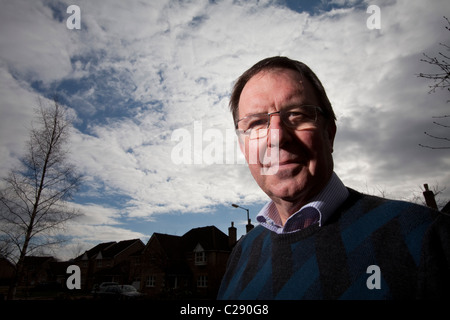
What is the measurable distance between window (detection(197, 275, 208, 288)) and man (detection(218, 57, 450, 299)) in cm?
3500

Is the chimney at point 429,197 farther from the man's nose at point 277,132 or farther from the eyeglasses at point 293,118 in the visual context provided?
the man's nose at point 277,132

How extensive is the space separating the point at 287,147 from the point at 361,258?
82 cm

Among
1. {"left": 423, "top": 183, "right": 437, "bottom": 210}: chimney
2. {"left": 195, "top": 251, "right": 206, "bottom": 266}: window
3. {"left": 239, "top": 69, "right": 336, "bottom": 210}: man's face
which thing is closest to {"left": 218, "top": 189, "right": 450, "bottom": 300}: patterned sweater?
{"left": 239, "top": 69, "right": 336, "bottom": 210}: man's face

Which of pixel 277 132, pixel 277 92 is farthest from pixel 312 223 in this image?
pixel 277 92

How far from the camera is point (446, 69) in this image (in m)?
3.88

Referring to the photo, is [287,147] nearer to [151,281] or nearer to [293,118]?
[293,118]

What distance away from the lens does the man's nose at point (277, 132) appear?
1.63m

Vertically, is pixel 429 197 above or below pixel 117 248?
above

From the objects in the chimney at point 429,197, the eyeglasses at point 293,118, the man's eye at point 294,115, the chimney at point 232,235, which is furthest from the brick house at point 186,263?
the man's eye at point 294,115

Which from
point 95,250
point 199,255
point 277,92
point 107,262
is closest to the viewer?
point 277,92

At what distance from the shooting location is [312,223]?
1.64 m
